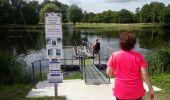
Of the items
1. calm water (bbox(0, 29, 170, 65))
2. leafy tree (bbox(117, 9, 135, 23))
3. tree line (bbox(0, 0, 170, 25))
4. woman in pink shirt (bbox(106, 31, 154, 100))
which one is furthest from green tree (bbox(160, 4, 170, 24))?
woman in pink shirt (bbox(106, 31, 154, 100))

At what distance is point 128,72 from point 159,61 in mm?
13513

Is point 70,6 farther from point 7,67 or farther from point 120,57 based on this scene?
point 120,57

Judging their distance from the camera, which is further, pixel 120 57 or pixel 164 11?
pixel 164 11

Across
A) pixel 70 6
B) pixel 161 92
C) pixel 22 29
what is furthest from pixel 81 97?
pixel 70 6

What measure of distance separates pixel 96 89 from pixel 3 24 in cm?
9559

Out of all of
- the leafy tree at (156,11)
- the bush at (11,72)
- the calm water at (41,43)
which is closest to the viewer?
the bush at (11,72)

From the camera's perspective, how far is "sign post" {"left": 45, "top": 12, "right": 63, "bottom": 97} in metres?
9.81

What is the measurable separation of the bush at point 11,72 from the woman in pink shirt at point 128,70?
1031 centimetres

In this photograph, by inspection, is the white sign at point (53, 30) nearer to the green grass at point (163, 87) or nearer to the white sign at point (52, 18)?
the white sign at point (52, 18)

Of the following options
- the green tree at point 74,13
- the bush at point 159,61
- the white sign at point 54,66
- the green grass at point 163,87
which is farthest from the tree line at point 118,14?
the white sign at point 54,66

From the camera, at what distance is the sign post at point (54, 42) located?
32.2ft

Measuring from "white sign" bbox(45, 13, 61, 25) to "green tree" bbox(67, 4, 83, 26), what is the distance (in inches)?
4712

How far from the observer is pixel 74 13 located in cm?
13038

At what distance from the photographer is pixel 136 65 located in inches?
215
